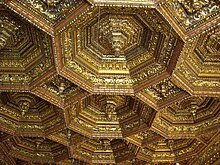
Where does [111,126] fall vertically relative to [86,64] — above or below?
below

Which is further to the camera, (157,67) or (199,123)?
(199,123)

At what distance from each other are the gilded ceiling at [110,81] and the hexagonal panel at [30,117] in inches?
1.0

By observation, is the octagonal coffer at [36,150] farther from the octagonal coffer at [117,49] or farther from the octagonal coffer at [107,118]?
the octagonal coffer at [117,49]

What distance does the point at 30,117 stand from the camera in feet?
27.9

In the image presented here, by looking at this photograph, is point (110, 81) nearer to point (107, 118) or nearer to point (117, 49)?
point (117, 49)

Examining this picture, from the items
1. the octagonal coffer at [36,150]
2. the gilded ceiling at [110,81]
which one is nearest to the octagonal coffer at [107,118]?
the gilded ceiling at [110,81]

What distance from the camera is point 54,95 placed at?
24.8 feet

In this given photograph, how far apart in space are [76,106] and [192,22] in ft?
11.8

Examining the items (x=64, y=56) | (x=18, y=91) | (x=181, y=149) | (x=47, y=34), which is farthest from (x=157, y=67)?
(x=181, y=149)

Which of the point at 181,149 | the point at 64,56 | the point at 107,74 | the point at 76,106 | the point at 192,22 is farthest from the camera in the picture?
the point at 181,149

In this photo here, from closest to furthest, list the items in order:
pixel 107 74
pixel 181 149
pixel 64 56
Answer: pixel 64 56, pixel 107 74, pixel 181 149

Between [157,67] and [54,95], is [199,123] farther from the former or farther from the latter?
A: [54,95]

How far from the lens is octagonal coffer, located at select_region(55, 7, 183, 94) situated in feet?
20.1

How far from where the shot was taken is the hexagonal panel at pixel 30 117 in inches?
323
